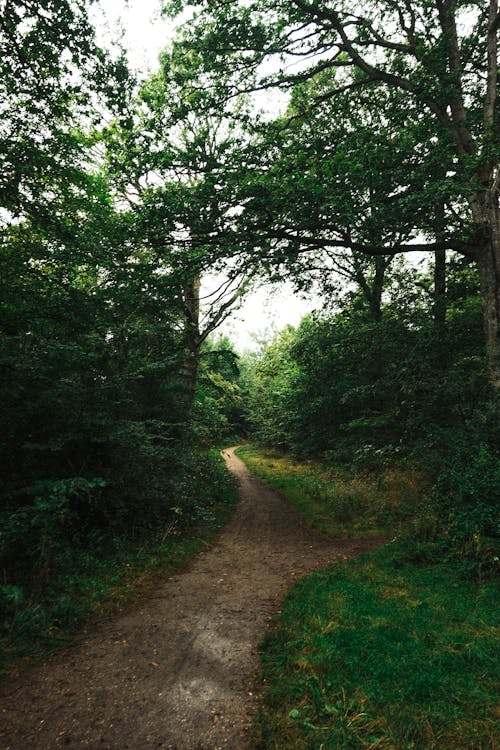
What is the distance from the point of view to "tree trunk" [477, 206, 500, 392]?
9.44 metres

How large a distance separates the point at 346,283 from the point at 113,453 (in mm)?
12873

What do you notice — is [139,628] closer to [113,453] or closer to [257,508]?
[113,453]

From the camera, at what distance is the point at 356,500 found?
10906 millimetres

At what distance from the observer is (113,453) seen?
293 inches

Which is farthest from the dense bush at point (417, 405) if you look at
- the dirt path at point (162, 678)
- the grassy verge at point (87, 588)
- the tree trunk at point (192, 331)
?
the tree trunk at point (192, 331)

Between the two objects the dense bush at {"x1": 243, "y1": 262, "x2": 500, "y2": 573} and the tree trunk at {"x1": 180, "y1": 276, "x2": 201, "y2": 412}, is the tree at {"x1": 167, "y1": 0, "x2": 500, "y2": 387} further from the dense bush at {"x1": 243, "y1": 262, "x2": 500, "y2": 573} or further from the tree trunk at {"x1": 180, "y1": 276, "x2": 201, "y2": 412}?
the tree trunk at {"x1": 180, "y1": 276, "x2": 201, "y2": 412}

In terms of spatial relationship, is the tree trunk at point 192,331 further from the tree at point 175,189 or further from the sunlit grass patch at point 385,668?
the sunlit grass patch at point 385,668

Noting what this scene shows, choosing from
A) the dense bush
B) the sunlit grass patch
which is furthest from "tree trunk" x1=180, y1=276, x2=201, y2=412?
the sunlit grass patch

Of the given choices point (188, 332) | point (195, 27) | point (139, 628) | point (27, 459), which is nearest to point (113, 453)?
point (27, 459)

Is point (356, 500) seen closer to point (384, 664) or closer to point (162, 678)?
point (384, 664)

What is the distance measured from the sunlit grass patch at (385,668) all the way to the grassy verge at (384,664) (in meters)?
0.01

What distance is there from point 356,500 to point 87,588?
779 cm

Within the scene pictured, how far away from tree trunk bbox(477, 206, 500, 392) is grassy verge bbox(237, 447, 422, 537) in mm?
3888

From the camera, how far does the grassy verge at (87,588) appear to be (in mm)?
4445
